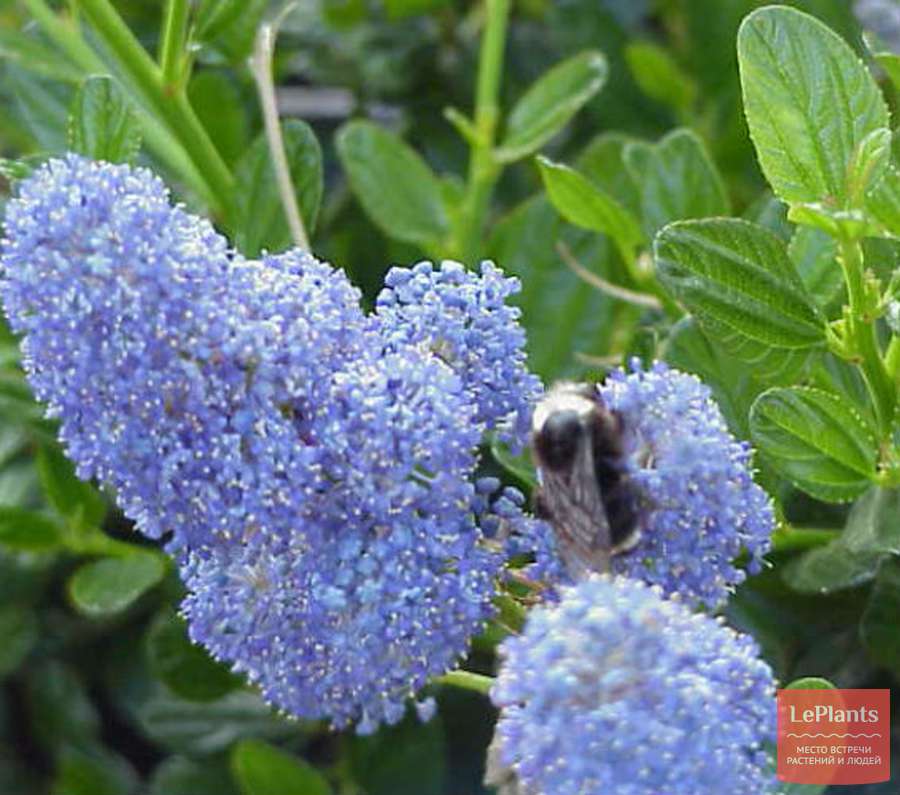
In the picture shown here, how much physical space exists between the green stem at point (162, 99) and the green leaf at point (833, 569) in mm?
591

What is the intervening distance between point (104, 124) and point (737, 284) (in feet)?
1.60

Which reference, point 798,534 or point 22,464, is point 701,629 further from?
point 22,464

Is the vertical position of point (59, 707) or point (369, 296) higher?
point (369, 296)

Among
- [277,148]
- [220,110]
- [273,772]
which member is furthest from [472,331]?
[220,110]

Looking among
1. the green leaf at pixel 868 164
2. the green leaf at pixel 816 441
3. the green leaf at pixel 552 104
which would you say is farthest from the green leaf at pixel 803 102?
the green leaf at pixel 552 104

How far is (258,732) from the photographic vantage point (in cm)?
184

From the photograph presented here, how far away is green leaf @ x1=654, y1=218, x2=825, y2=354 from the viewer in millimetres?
1120

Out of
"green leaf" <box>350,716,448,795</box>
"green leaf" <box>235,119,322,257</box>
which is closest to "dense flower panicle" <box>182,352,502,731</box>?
"green leaf" <box>235,119,322,257</box>

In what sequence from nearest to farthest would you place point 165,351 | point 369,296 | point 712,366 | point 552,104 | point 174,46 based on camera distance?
point 165,351 < point 712,366 < point 174,46 < point 552,104 < point 369,296

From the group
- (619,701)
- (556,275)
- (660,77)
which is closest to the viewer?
(619,701)

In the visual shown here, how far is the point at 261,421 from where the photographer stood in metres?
0.95

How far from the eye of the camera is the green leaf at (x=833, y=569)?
132 centimetres

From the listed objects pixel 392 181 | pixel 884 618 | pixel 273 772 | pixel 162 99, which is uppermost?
pixel 162 99

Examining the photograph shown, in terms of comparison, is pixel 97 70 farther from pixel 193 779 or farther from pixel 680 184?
pixel 193 779
